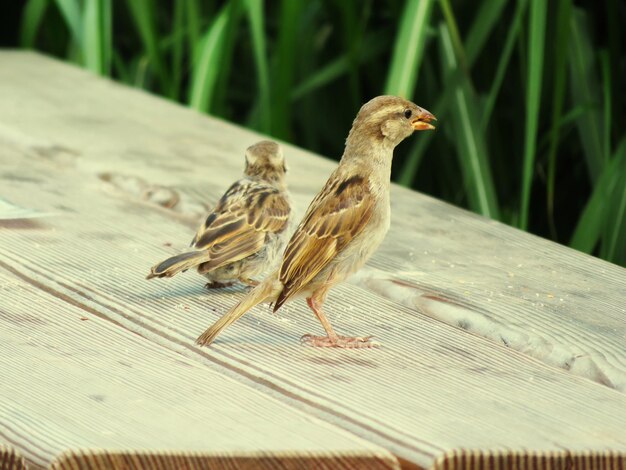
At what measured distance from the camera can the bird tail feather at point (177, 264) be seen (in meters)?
2.98

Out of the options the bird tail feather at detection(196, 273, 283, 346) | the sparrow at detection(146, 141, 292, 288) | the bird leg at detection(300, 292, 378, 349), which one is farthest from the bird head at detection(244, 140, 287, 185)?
the bird leg at detection(300, 292, 378, 349)

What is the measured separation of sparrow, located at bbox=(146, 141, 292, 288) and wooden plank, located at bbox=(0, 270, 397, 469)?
0.66 metres

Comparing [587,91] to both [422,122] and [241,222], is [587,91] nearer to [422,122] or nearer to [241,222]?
[422,122]

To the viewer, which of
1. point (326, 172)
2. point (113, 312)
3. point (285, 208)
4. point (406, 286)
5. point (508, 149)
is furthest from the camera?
point (508, 149)

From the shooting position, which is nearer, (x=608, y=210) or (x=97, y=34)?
(x=608, y=210)

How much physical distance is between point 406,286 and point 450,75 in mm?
1649

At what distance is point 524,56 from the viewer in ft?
14.5

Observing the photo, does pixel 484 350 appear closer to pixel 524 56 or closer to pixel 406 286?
pixel 406 286

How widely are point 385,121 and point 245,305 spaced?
2.08ft

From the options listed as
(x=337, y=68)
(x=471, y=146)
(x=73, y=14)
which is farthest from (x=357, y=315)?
(x=73, y=14)

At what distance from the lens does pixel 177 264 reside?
9.93ft

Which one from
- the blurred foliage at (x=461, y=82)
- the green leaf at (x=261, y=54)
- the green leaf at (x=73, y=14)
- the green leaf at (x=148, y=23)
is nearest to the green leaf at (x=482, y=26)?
the blurred foliage at (x=461, y=82)

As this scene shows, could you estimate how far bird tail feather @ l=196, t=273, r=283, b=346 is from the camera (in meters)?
2.52

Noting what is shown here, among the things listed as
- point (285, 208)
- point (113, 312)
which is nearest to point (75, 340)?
point (113, 312)
